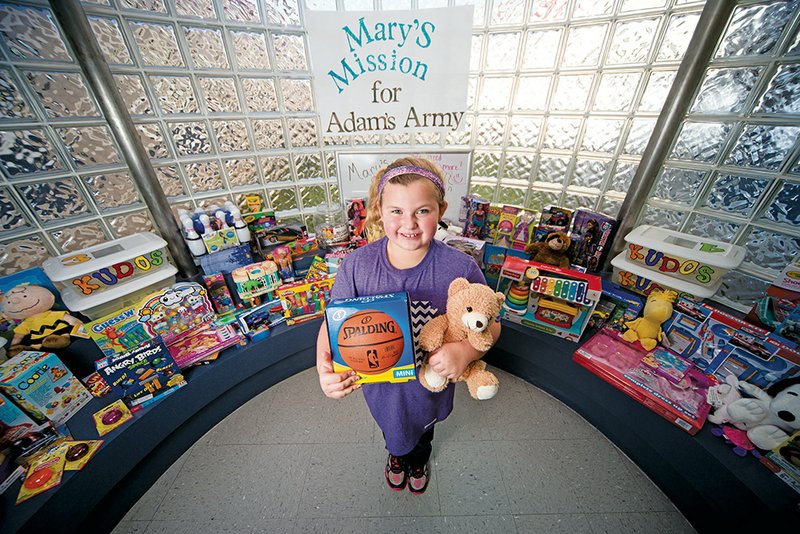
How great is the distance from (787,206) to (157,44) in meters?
3.57

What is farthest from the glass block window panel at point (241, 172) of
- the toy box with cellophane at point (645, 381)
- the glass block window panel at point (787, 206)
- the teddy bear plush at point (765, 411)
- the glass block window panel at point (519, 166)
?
the glass block window panel at point (787, 206)

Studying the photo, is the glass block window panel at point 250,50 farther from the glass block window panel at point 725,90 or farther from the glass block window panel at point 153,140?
the glass block window panel at point 725,90

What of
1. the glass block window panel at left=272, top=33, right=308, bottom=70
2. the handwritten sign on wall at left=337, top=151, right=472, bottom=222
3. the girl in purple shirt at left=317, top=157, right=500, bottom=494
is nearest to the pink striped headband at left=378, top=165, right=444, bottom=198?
the girl in purple shirt at left=317, top=157, right=500, bottom=494

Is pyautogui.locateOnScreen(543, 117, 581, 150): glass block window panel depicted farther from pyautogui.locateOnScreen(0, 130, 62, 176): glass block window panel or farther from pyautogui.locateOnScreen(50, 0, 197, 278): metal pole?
pyautogui.locateOnScreen(0, 130, 62, 176): glass block window panel

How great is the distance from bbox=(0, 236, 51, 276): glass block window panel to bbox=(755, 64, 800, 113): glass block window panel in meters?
3.94

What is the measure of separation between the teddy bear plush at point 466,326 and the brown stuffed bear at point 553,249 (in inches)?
45.9

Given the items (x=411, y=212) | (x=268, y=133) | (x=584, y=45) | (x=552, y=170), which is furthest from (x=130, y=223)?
(x=584, y=45)

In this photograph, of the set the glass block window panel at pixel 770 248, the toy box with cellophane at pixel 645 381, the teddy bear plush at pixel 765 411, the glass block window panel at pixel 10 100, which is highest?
the glass block window panel at pixel 10 100

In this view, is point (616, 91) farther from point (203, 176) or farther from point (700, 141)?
point (203, 176)

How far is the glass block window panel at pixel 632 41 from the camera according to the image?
5.25 ft

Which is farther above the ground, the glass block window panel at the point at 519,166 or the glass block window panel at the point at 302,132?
the glass block window panel at the point at 302,132

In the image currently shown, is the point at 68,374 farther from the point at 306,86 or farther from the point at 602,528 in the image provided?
the point at 602,528

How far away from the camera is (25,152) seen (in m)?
1.46

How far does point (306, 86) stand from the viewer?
201 cm
